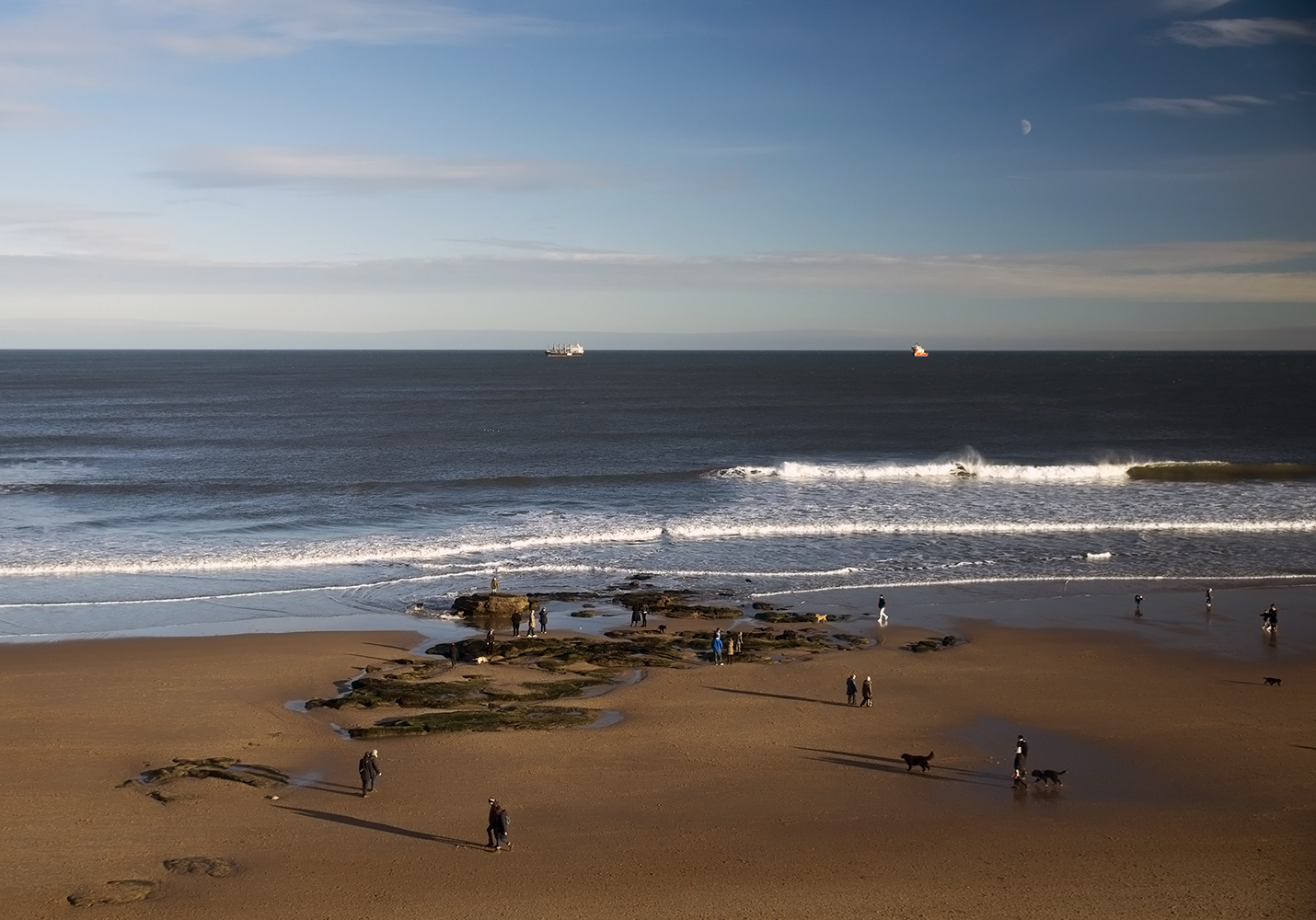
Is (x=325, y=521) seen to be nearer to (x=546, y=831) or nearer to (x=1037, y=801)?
(x=546, y=831)

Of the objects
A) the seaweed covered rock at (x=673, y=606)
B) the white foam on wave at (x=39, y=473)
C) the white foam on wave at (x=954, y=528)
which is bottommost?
the seaweed covered rock at (x=673, y=606)

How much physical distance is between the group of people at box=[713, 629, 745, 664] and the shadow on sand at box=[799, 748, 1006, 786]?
5.87 m

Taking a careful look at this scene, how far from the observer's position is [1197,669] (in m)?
25.4

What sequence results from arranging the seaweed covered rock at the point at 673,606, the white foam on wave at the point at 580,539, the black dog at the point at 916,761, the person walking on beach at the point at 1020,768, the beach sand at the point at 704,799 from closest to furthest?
1. the beach sand at the point at 704,799
2. the person walking on beach at the point at 1020,768
3. the black dog at the point at 916,761
4. the seaweed covered rock at the point at 673,606
5. the white foam on wave at the point at 580,539

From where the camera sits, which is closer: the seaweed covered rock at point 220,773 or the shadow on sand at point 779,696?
the seaweed covered rock at point 220,773

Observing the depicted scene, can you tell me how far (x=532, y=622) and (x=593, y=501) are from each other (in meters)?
19.4

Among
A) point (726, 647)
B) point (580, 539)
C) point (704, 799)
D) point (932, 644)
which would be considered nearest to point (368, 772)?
point (704, 799)

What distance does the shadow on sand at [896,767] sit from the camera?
18880mm

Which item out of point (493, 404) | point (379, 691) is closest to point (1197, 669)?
point (379, 691)

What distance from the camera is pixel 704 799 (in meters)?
18.0

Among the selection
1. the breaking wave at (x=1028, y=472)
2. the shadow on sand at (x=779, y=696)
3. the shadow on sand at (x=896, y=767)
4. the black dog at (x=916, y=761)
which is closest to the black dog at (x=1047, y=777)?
the shadow on sand at (x=896, y=767)

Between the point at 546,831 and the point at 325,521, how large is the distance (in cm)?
2847

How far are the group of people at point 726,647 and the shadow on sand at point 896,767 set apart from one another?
5867mm

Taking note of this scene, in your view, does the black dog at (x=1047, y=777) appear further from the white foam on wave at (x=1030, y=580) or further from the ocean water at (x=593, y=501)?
the white foam on wave at (x=1030, y=580)
